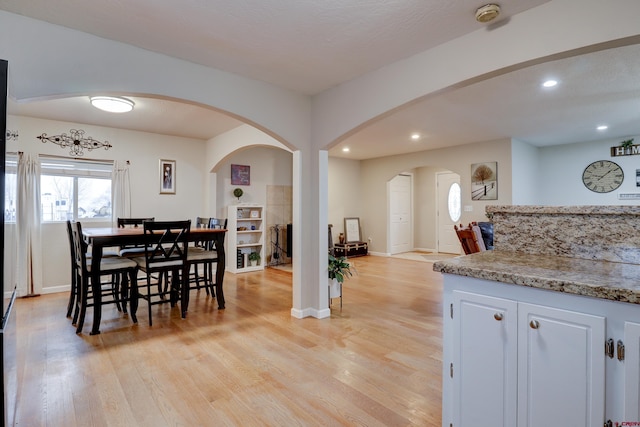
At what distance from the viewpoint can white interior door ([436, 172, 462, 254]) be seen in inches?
329

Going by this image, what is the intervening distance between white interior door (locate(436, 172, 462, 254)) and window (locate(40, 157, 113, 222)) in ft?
24.7

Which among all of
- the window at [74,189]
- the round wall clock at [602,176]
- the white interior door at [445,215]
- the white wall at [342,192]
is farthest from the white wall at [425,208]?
the window at [74,189]

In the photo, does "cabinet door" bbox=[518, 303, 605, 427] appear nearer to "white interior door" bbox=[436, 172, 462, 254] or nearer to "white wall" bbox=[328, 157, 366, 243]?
"white wall" bbox=[328, 157, 366, 243]

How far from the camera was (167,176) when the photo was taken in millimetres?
5582

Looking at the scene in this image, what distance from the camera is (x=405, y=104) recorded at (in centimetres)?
273

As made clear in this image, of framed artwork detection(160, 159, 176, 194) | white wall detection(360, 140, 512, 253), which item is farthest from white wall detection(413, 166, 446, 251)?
framed artwork detection(160, 159, 176, 194)

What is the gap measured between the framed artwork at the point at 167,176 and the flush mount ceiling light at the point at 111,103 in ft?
6.83

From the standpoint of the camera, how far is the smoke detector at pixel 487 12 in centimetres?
198

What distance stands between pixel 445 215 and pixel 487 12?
7047mm

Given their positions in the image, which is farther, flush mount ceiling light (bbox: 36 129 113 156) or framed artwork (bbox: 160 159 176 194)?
framed artwork (bbox: 160 159 176 194)

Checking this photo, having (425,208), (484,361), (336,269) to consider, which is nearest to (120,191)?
(336,269)

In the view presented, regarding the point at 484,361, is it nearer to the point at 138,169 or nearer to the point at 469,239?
the point at 469,239

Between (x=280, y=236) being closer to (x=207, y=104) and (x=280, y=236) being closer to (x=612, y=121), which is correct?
(x=207, y=104)

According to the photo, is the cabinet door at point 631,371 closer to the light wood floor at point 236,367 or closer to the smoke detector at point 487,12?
the light wood floor at point 236,367
